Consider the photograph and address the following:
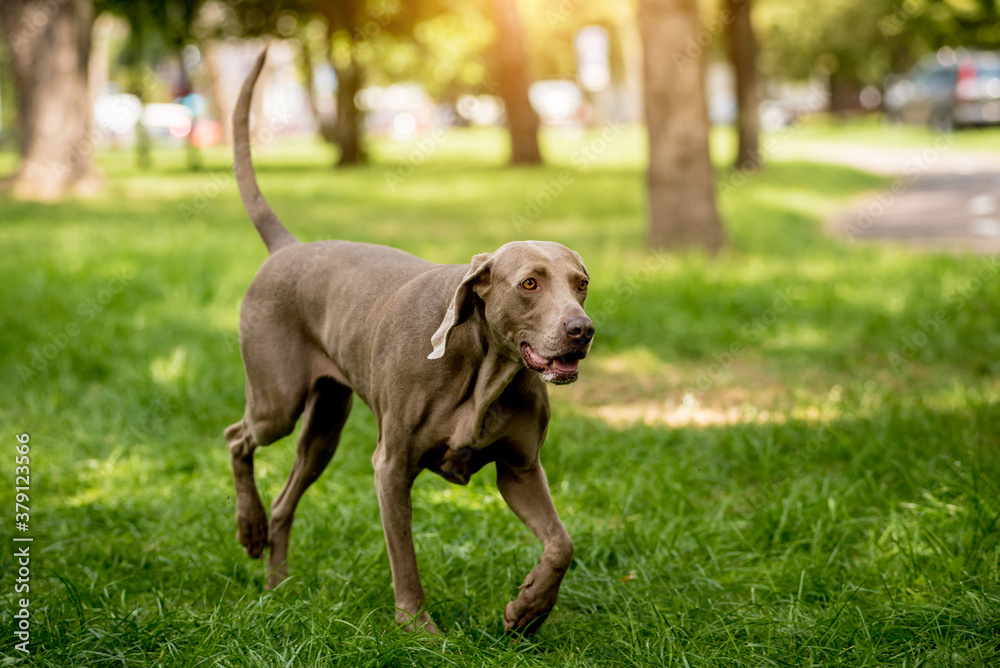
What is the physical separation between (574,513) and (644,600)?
102 cm

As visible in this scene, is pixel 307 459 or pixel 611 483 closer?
pixel 307 459

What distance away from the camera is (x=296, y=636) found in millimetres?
3436

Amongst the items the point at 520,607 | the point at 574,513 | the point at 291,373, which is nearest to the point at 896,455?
the point at 574,513

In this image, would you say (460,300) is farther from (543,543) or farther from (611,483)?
→ (611,483)

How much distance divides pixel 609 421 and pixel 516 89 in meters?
19.6

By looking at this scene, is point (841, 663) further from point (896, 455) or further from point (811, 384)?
point (811, 384)

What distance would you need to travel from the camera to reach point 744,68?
19.7 meters

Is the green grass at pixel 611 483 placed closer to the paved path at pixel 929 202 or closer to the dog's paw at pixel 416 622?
the dog's paw at pixel 416 622

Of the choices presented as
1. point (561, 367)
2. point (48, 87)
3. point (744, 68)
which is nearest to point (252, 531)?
point (561, 367)

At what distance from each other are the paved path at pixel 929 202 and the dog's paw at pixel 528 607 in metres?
9.73

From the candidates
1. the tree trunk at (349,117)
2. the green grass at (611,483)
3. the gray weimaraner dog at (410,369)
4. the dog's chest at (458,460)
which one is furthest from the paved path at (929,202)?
the tree trunk at (349,117)

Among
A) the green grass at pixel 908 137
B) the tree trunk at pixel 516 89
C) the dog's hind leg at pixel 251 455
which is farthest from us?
the green grass at pixel 908 137

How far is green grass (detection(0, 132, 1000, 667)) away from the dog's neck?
2.16 feet

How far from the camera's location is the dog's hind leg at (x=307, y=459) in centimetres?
422
